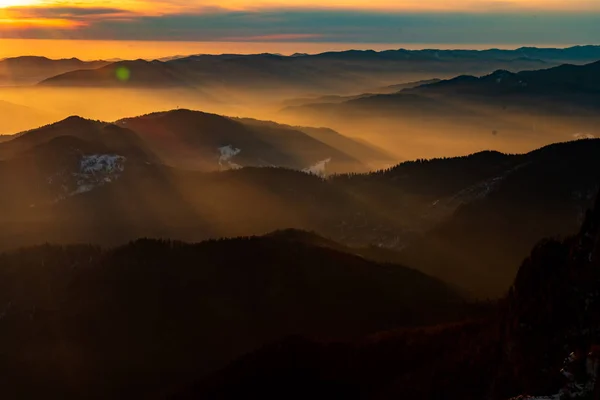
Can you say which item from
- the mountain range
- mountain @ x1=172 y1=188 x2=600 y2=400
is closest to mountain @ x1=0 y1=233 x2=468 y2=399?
the mountain range

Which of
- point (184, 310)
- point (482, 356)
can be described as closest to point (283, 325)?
point (184, 310)

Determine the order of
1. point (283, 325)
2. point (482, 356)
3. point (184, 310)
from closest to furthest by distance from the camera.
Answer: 1. point (482, 356)
2. point (283, 325)
3. point (184, 310)

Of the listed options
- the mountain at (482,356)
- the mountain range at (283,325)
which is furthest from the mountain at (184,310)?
the mountain at (482,356)

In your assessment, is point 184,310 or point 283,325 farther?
point 184,310

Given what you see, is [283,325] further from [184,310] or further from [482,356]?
[482,356]

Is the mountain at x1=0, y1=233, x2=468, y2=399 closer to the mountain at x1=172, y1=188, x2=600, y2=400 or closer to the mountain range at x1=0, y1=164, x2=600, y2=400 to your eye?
the mountain range at x1=0, y1=164, x2=600, y2=400

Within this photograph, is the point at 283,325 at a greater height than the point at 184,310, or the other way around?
the point at 283,325

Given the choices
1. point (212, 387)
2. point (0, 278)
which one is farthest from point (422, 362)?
point (0, 278)

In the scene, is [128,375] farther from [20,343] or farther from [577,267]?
[577,267]
